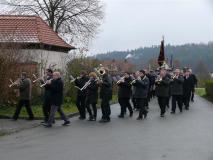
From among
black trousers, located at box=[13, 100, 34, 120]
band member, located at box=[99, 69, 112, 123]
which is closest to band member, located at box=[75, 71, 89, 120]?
band member, located at box=[99, 69, 112, 123]

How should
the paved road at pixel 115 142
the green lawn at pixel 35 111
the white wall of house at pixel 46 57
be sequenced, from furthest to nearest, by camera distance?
the white wall of house at pixel 46 57
the green lawn at pixel 35 111
the paved road at pixel 115 142

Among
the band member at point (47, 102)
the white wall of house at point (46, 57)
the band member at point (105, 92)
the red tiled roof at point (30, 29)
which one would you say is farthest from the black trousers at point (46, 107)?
the red tiled roof at point (30, 29)

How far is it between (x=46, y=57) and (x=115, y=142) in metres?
18.3

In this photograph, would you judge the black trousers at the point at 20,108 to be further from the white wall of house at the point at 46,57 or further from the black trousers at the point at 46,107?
the white wall of house at the point at 46,57

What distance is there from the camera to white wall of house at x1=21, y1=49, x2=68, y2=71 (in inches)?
1025

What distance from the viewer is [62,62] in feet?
105

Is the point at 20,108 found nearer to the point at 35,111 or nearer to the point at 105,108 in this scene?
the point at 35,111

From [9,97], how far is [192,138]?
10.3 m

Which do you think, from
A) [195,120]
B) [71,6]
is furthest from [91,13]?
[195,120]

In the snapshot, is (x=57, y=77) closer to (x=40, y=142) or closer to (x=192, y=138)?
(x=40, y=142)

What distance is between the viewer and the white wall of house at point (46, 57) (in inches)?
1025

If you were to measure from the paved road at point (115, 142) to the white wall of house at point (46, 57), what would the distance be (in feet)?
26.8

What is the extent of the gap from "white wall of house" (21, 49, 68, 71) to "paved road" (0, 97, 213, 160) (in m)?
8.18

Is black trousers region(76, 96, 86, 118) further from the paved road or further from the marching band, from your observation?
the paved road
